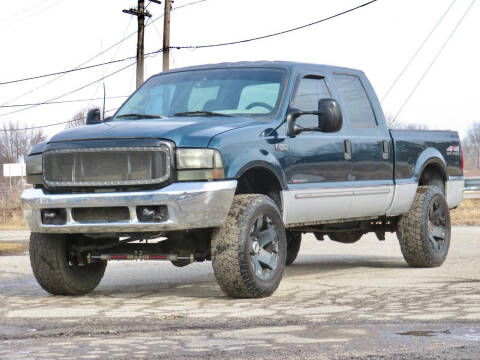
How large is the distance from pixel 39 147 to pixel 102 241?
3.43 ft

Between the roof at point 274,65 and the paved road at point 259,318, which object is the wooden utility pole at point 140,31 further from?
the roof at point 274,65

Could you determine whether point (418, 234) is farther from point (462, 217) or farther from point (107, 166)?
point (462, 217)

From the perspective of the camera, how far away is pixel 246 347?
5773 millimetres

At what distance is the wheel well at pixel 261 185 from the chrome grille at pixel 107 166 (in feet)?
3.51

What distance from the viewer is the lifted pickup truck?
7.82 meters

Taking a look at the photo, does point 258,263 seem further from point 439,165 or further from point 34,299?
point 439,165

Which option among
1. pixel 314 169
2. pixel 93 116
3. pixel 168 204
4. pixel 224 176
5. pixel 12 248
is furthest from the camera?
pixel 12 248

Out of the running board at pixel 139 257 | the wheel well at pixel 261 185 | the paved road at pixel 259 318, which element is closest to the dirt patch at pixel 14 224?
the paved road at pixel 259 318

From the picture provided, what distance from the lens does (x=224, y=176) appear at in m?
7.90

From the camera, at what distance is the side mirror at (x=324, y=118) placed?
878 cm

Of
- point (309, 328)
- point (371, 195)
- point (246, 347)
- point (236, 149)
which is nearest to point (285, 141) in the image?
point (236, 149)

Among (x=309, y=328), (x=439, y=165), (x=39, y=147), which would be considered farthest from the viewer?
(x=439, y=165)

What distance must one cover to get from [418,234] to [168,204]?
4.10 metres

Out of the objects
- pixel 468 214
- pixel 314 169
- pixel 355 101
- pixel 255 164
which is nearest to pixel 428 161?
pixel 355 101
